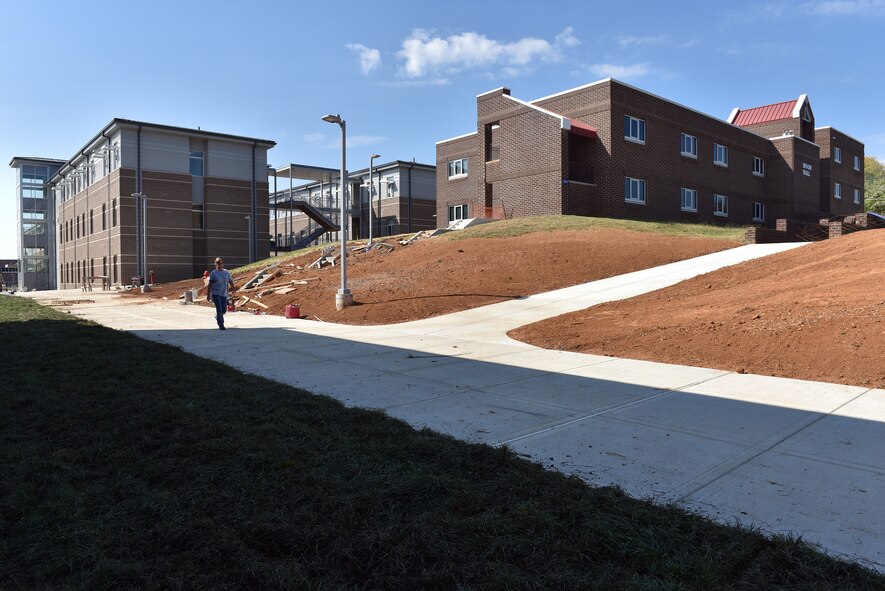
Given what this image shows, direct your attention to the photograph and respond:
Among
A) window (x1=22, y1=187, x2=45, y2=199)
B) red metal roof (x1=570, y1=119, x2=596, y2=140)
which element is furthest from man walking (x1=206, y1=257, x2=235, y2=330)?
window (x1=22, y1=187, x2=45, y2=199)

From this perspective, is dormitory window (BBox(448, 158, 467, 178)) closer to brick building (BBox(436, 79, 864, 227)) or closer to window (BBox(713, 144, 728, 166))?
brick building (BBox(436, 79, 864, 227))

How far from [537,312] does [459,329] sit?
2745 millimetres

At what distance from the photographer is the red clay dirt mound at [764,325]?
819cm

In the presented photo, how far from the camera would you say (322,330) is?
14.1 m

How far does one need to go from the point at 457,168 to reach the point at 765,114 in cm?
3059

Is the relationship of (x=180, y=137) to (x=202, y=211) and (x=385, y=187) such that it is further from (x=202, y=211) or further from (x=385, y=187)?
(x=385, y=187)

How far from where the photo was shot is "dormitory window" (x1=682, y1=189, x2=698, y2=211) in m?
39.4

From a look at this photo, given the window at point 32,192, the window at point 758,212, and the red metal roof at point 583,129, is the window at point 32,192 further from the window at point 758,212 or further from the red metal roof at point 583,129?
the window at point 758,212

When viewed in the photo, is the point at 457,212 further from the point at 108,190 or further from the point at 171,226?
the point at 108,190

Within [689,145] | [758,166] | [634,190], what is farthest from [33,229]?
[758,166]

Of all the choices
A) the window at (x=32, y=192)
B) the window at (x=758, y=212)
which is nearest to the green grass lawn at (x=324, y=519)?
the window at (x=758, y=212)

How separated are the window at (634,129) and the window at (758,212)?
55.5 ft

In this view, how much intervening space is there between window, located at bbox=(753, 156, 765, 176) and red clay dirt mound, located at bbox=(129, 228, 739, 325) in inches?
992

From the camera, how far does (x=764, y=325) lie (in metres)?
9.80
